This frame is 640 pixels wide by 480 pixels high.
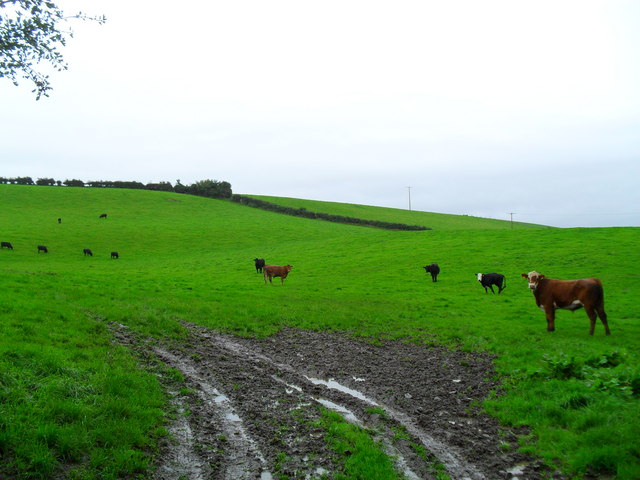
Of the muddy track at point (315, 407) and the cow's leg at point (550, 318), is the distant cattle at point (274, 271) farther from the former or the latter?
the cow's leg at point (550, 318)

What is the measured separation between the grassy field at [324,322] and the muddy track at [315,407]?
19.1 inches

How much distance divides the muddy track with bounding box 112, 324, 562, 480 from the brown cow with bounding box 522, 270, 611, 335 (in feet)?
14.9

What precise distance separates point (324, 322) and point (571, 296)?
7988 mm

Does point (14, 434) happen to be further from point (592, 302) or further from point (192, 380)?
point (592, 302)

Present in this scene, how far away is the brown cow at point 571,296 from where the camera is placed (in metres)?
12.9

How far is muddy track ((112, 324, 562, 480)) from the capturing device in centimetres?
567

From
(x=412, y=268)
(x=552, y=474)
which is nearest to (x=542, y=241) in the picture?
(x=412, y=268)

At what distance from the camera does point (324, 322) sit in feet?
49.5

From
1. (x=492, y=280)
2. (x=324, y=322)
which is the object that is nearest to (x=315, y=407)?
(x=324, y=322)

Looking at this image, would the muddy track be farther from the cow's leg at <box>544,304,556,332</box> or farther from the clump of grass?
the cow's leg at <box>544,304,556,332</box>

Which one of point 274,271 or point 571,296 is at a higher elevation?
point 571,296

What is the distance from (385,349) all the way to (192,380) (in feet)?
18.2

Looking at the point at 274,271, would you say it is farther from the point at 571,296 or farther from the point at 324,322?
the point at 571,296

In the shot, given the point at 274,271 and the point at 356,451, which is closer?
the point at 356,451
